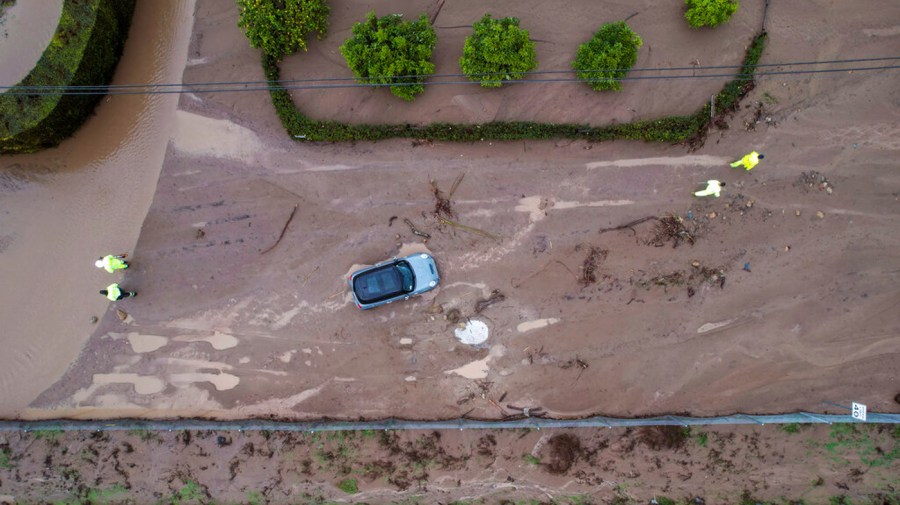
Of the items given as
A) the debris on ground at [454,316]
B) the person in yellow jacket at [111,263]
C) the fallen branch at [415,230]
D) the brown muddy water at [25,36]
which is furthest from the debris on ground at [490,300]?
the brown muddy water at [25,36]

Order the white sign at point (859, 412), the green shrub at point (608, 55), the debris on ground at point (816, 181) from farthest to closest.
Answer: the debris on ground at point (816, 181)
the white sign at point (859, 412)
the green shrub at point (608, 55)

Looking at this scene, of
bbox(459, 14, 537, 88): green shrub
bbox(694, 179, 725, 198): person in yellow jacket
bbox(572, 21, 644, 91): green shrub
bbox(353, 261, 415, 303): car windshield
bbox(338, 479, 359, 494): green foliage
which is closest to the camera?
bbox(459, 14, 537, 88): green shrub

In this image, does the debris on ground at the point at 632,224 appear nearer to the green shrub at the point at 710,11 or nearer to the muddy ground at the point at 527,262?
the muddy ground at the point at 527,262

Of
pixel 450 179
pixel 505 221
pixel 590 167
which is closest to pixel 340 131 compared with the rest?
pixel 450 179

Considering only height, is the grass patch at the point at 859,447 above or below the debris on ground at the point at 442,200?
below

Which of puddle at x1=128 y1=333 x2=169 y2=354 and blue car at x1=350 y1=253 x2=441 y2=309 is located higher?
blue car at x1=350 y1=253 x2=441 y2=309

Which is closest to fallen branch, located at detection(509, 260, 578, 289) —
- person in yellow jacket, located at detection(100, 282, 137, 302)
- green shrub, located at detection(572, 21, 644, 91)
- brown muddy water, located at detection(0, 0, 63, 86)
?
green shrub, located at detection(572, 21, 644, 91)

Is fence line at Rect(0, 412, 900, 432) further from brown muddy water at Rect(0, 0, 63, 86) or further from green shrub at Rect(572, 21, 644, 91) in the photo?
brown muddy water at Rect(0, 0, 63, 86)
